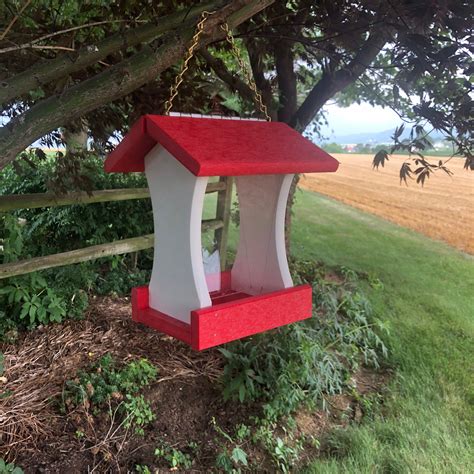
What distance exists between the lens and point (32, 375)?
2.88 metres

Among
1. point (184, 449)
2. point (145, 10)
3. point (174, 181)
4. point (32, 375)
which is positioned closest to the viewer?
point (174, 181)

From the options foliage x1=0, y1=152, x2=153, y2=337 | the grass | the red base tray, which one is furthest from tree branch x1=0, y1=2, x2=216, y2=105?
the grass

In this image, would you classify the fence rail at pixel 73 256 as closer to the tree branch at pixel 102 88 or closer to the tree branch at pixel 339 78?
the tree branch at pixel 339 78

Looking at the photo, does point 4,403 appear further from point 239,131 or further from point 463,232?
point 463,232

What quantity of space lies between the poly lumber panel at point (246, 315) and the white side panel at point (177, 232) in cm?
9

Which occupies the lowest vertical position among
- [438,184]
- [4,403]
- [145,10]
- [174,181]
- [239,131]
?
[4,403]

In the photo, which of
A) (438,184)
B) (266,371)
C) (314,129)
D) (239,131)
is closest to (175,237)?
(239,131)

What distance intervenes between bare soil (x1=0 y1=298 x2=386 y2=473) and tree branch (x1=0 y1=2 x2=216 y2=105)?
1.77m

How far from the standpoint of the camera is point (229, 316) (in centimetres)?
136

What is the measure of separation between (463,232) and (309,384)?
2.76 metres

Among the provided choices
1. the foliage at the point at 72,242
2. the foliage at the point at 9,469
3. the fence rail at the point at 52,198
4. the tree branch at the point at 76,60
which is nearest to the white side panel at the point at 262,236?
the tree branch at the point at 76,60

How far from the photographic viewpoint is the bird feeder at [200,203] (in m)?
1.26

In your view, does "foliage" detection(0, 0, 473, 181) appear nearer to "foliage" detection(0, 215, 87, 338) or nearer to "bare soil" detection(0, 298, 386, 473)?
"foliage" detection(0, 215, 87, 338)

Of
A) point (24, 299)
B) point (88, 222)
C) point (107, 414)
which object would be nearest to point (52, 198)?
point (24, 299)
